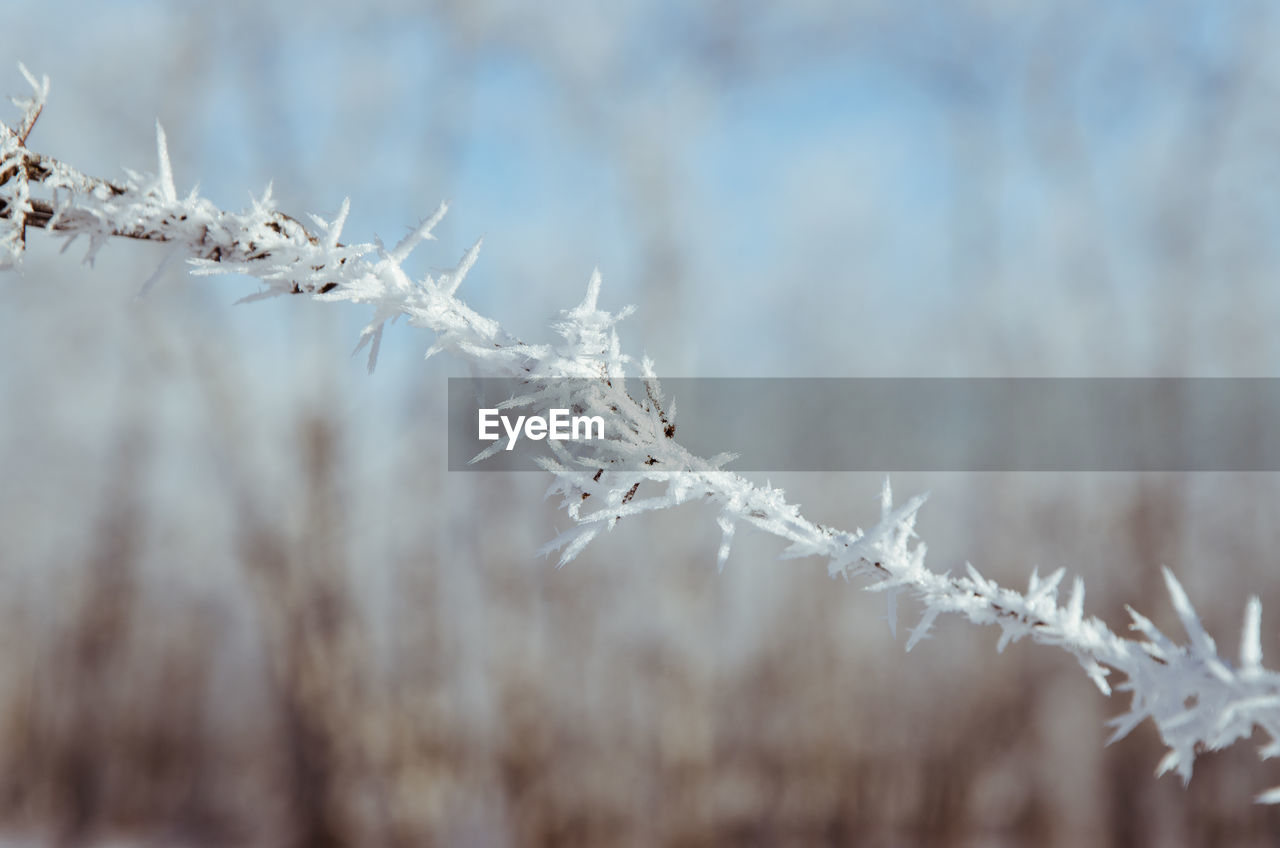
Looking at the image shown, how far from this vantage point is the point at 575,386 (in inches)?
12.5

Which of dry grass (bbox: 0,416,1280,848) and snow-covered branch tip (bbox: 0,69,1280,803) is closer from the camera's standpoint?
snow-covered branch tip (bbox: 0,69,1280,803)

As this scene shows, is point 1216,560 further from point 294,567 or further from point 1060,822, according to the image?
point 294,567

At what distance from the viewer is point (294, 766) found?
15.4ft

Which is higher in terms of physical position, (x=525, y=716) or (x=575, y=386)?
(x=575, y=386)

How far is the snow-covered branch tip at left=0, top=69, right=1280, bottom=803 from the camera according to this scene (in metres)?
0.28

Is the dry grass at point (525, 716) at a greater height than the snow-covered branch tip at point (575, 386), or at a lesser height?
lesser

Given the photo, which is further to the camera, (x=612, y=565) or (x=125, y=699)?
(x=125, y=699)

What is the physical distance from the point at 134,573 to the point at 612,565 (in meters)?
3.64

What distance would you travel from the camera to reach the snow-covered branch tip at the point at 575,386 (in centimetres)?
28

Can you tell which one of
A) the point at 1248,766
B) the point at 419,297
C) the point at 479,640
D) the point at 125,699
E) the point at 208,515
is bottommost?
the point at 1248,766

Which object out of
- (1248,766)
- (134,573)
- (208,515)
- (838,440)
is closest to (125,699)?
(134,573)

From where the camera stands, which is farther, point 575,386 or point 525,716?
point 525,716

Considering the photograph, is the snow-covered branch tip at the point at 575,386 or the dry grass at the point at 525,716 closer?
the snow-covered branch tip at the point at 575,386

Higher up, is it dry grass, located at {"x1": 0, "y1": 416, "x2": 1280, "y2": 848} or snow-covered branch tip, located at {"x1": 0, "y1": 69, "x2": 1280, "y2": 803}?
snow-covered branch tip, located at {"x1": 0, "y1": 69, "x2": 1280, "y2": 803}
